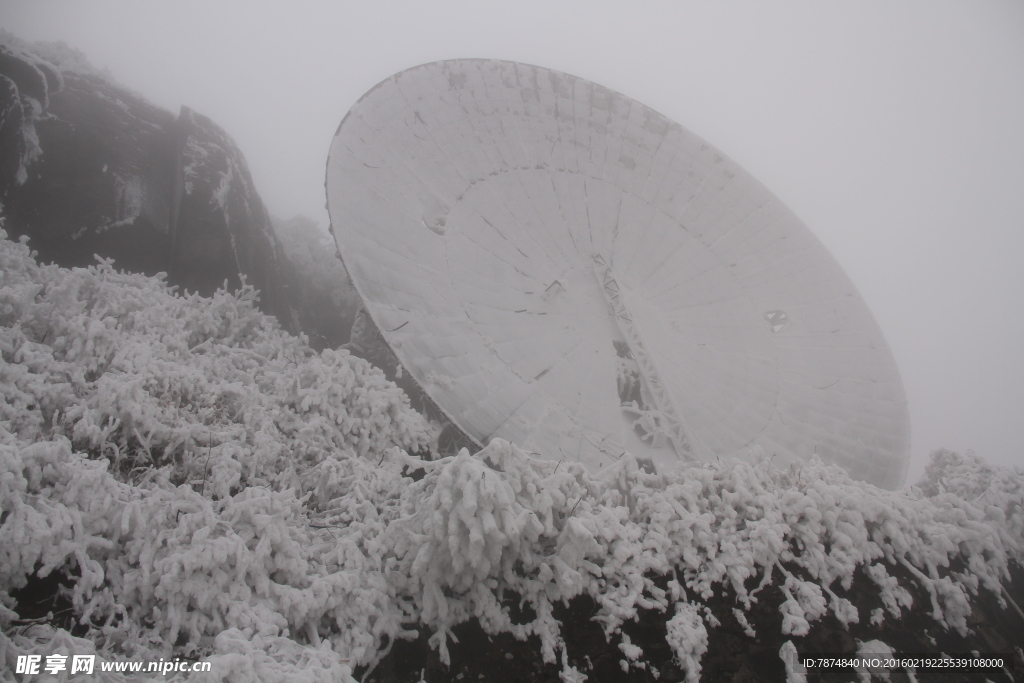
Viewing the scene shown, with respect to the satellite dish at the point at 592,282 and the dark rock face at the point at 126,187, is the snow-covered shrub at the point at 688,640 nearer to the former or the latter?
the satellite dish at the point at 592,282

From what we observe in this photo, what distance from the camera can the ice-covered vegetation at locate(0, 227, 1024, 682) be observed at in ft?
15.6

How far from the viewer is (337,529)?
620 centimetres

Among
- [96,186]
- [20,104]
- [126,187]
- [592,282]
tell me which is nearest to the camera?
[20,104]

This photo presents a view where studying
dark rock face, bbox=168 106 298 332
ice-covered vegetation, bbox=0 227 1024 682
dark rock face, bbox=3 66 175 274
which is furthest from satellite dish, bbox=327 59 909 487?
dark rock face, bbox=3 66 175 274

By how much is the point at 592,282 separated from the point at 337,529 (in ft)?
26.3

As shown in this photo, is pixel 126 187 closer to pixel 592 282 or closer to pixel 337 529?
pixel 337 529

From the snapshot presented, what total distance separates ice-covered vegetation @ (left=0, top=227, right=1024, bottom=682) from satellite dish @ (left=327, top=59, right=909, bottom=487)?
2112mm

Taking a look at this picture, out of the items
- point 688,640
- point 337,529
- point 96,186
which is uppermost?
point 96,186

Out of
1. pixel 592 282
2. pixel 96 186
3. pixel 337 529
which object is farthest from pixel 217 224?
pixel 337 529

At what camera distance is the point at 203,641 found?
15.7 feet

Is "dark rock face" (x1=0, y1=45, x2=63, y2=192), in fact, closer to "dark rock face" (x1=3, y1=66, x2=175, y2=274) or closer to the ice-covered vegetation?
"dark rock face" (x1=3, y1=66, x2=175, y2=274)

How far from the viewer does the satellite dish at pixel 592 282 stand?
8.91 meters

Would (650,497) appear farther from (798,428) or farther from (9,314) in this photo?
(9,314)

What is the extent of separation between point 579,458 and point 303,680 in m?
5.60
